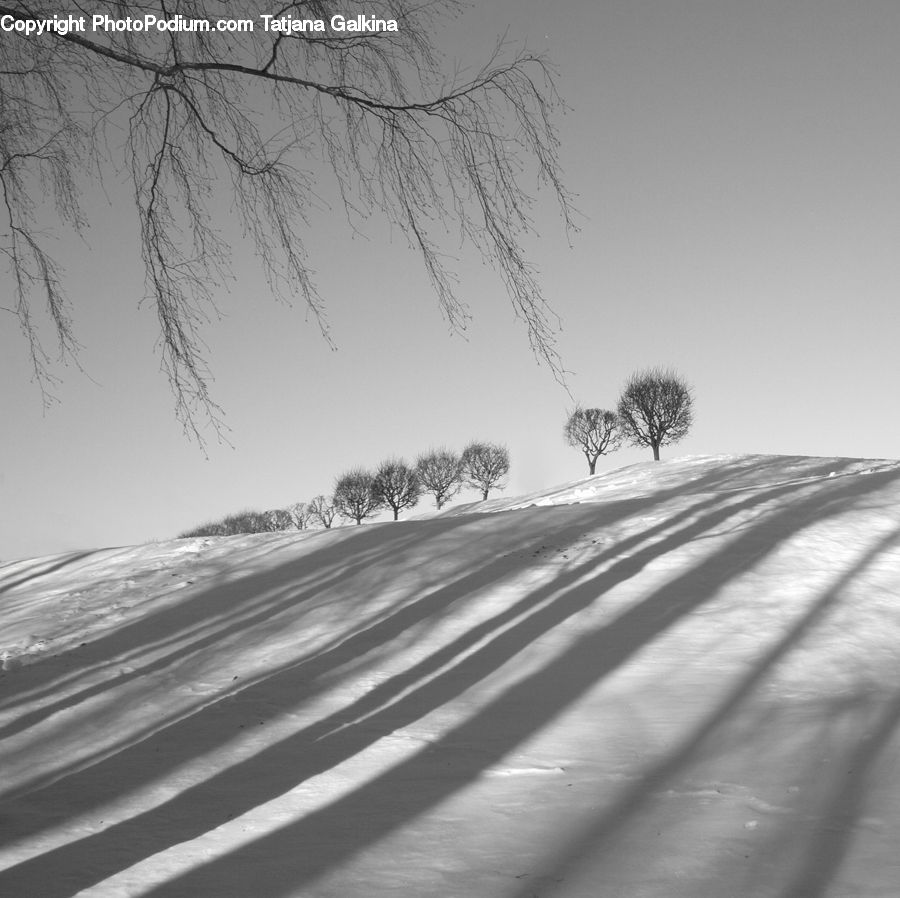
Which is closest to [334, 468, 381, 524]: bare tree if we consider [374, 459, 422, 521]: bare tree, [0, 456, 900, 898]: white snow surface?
[374, 459, 422, 521]: bare tree

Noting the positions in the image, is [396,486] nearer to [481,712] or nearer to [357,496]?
[357,496]

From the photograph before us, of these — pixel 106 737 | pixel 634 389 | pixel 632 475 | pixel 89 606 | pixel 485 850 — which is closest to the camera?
pixel 485 850

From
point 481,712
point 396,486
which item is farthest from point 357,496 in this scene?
point 481,712

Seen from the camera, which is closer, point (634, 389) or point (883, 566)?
point (883, 566)

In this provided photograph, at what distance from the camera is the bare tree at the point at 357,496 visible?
147ft

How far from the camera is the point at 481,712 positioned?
15.4 ft

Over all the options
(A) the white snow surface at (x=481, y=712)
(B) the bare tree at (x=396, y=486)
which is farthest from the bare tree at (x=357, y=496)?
(A) the white snow surface at (x=481, y=712)

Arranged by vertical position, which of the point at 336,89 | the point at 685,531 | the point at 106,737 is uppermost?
the point at 336,89

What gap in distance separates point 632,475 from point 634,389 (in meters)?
16.9

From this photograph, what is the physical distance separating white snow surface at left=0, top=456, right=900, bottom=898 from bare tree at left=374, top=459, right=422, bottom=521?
113 feet

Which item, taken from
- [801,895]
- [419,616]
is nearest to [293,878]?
[801,895]

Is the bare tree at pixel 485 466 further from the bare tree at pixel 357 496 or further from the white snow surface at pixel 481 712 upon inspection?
the white snow surface at pixel 481 712

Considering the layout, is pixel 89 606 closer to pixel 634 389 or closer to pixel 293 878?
pixel 293 878

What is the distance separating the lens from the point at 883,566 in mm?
7094
